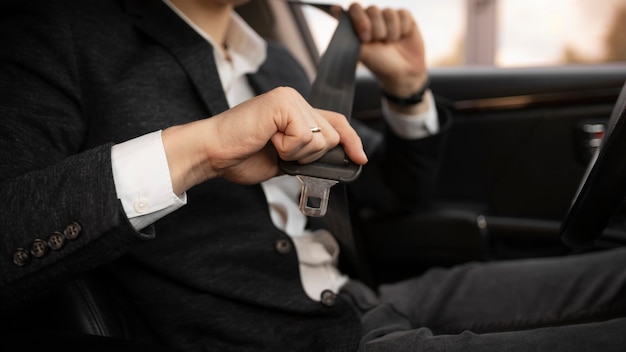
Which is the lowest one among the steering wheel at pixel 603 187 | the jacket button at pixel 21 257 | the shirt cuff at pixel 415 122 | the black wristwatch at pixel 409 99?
the shirt cuff at pixel 415 122

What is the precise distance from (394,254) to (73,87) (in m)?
0.81

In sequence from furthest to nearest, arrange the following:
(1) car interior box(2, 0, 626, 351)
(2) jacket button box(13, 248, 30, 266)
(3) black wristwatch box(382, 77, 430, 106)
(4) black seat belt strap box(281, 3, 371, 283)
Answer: (1) car interior box(2, 0, 626, 351), (3) black wristwatch box(382, 77, 430, 106), (4) black seat belt strap box(281, 3, 371, 283), (2) jacket button box(13, 248, 30, 266)

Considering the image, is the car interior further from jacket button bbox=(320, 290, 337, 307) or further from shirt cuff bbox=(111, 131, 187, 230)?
shirt cuff bbox=(111, 131, 187, 230)

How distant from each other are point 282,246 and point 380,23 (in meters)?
0.45

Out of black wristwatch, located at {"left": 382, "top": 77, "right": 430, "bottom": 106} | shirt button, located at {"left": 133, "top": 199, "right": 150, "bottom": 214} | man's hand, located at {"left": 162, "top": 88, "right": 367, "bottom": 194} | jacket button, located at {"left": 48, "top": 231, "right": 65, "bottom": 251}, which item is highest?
man's hand, located at {"left": 162, "top": 88, "right": 367, "bottom": 194}

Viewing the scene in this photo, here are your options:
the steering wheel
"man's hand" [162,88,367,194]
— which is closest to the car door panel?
the steering wheel

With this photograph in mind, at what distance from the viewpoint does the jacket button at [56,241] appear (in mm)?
603

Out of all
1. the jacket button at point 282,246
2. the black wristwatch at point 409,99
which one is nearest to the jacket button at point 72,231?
the jacket button at point 282,246

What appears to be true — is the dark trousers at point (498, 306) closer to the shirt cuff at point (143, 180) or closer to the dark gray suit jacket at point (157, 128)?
the dark gray suit jacket at point (157, 128)

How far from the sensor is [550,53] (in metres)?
3.03

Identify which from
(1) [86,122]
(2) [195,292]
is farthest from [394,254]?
(1) [86,122]

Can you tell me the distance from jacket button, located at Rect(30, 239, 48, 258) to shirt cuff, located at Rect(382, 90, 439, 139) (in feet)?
2.38

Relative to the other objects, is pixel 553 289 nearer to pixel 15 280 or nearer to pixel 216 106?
pixel 216 106

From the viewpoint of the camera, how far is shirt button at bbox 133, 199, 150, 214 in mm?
624
